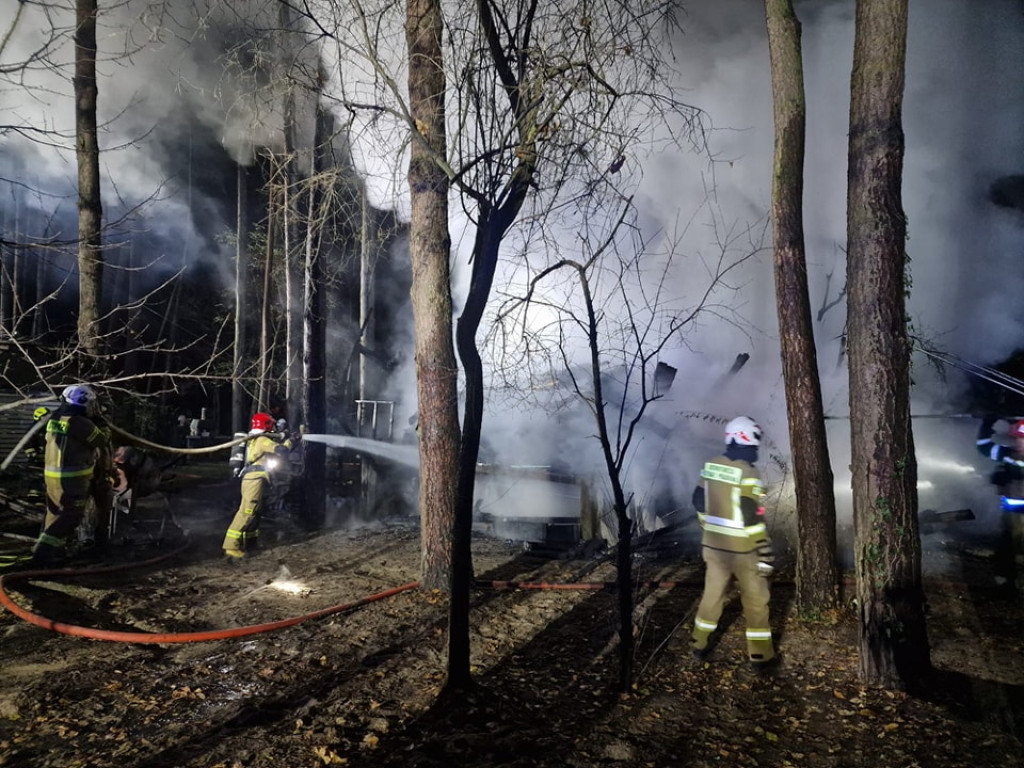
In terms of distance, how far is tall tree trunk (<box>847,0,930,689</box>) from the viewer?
13.2ft

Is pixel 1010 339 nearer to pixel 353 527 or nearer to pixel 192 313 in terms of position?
pixel 353 527

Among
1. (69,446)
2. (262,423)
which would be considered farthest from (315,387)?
(69,446)

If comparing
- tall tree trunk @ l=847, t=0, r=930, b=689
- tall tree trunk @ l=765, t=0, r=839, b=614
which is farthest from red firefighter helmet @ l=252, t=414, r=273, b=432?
tall tree trunk @ l=847, t=0, r=930, b=689

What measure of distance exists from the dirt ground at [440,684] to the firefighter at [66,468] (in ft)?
1.80

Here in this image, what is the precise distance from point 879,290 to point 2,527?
1087 cm

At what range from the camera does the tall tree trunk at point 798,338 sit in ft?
17.9

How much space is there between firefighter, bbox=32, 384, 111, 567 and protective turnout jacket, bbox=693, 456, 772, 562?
634cm

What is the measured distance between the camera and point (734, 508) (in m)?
4.78

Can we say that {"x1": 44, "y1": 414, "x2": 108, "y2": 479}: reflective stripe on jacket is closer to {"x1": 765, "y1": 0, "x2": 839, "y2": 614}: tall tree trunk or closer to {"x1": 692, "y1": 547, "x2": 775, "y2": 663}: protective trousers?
{"x1": 692, "y1": 547, "x2": 775, "y2": 663}: protective trousers

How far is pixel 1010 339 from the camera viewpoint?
15375 mm

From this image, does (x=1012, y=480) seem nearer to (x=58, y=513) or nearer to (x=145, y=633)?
(x=145, y=633)

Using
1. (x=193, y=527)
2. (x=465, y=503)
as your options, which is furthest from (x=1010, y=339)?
(x=193, y=527)

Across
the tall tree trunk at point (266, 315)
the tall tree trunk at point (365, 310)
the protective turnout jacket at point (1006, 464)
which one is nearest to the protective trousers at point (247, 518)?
the tall tree trunk at point (266, 315)

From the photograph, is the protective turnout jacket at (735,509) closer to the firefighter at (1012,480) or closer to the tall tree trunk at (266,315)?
the firefighter at (1012,480)
